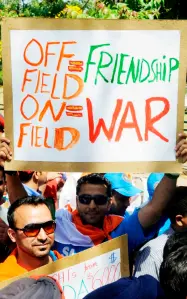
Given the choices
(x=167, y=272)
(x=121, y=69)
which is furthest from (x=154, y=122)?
(x=167, y=272)

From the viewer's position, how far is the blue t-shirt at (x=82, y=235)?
233 centimetres

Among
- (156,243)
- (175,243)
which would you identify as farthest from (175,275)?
(156,243)

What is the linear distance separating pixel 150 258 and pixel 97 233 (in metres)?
0.33

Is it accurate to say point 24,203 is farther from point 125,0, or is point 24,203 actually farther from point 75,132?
point 125,0

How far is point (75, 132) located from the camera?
86.4 inches

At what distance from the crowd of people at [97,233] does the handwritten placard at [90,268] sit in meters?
0.10

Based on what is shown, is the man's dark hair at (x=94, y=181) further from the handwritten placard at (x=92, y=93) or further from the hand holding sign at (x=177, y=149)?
the hand holding sign at (x=177, y=149)

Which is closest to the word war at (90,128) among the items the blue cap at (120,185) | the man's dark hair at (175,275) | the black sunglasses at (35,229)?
the black sunglasses at (35,229)

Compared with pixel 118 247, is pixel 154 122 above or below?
above

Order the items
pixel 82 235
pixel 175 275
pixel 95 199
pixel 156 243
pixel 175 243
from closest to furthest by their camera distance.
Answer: pixel 175 275 < pixel 175 243 < pixel 156 243 < pixel 82 235 < pixel 95 199

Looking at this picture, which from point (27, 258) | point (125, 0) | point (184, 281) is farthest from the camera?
point (125, 0)

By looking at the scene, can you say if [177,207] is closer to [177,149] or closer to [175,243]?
[177,149]

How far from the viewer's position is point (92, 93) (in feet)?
7.16

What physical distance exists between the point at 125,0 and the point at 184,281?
7.29m
